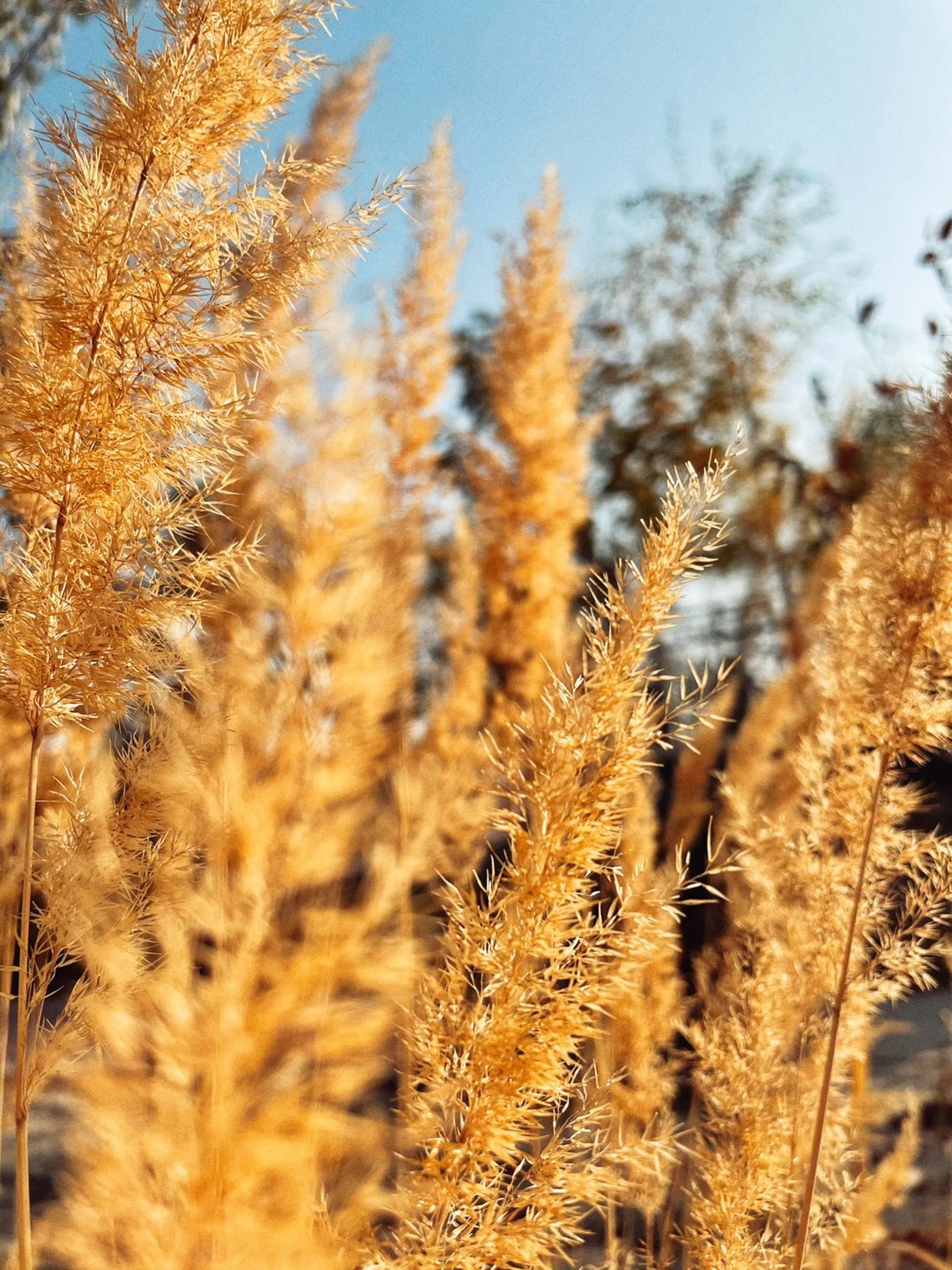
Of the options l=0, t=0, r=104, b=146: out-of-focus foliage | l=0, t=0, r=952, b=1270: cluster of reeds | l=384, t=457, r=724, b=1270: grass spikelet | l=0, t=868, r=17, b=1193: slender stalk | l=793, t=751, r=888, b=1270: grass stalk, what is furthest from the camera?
l=0, t=0, r=104, b=146: out-of-focus foliage

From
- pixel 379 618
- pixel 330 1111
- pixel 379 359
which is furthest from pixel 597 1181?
pixel 379 359

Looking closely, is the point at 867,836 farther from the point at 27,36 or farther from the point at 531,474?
the point at 27,36

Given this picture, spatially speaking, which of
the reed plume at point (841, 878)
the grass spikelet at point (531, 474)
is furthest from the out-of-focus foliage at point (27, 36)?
the reed plume at point (841, 878)

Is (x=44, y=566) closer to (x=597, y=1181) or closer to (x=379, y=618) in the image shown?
(x=379, y=618)

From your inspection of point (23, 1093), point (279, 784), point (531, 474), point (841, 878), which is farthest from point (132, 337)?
point (531, 474)

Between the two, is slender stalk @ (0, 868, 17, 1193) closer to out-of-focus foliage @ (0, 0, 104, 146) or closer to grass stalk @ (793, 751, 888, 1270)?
grass stalk @ (793, 751, 888, 1270)

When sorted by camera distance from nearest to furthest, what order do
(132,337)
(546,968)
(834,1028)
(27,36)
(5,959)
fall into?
(546,968) < (132,337) < (834,1028) < (5,959) < (27,36)

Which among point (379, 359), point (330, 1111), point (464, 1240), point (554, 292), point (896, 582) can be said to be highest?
point (554, 292)

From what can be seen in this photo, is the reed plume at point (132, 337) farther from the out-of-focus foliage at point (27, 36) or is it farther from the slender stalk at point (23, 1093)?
the out-of-focus foliage at point (27, 36)

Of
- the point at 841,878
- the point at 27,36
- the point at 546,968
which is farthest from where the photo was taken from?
the point at 27,36

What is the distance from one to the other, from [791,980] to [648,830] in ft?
3.20

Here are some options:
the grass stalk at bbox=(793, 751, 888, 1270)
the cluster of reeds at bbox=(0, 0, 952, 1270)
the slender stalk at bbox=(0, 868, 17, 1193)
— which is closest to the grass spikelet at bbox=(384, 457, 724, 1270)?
the cluster of reeds at bbox=(0, 0, 952, 1270)

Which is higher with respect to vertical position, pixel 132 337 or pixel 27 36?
pixel 27 36

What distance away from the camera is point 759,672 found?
32.8 feet
